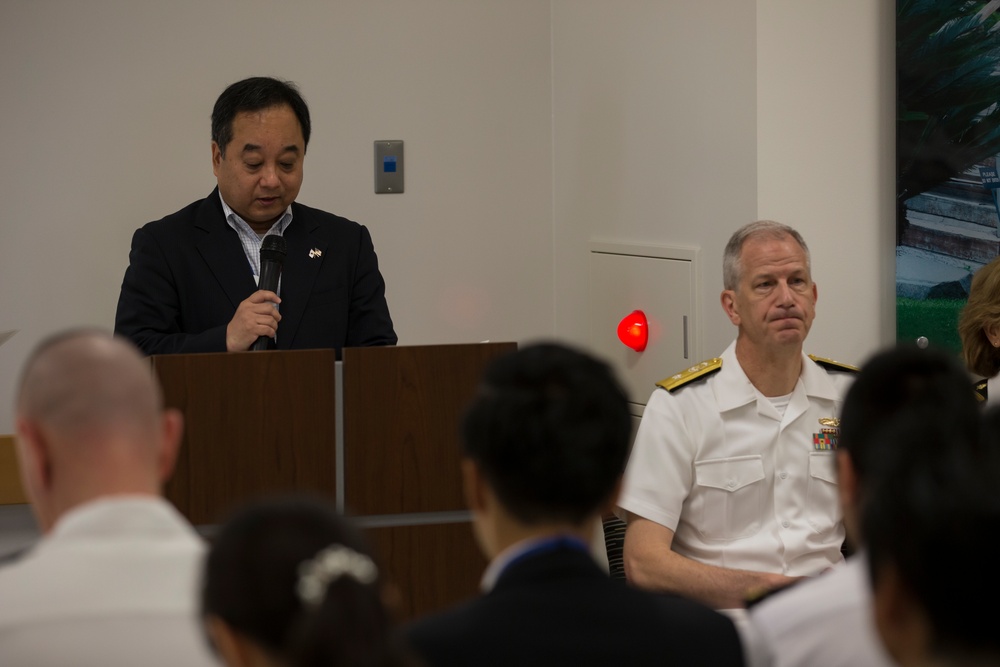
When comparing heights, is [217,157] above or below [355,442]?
above

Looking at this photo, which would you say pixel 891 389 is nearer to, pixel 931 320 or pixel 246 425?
pixel 246 425

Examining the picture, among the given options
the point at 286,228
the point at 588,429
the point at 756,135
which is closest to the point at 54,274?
the point at 286,228

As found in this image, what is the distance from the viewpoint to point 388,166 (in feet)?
15.7

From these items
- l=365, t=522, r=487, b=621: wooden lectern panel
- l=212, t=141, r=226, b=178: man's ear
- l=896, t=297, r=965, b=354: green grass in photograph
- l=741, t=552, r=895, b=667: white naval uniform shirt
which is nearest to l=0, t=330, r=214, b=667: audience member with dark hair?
l=741, t=552, r=895, b=667: white naval uniform shirt

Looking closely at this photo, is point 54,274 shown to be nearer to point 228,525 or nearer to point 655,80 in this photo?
point 655,80

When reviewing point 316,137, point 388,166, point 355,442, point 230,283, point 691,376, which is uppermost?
point 316,137

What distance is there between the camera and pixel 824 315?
3791 millimetres

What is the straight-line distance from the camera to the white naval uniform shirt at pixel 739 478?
288 centimetres

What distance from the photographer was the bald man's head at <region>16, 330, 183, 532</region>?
146cm

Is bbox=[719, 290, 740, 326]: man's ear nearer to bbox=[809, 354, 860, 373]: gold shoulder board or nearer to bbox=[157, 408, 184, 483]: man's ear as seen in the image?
bbox=[809, 354, 860, 373]: gold shoulder board

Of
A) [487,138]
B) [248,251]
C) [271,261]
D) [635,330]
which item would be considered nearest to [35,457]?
[271,261]

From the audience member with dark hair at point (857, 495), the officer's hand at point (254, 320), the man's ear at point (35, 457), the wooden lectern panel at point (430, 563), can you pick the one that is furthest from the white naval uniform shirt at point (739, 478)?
the man's ear at point (35, 457)

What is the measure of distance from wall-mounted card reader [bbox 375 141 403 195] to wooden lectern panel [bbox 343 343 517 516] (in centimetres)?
231

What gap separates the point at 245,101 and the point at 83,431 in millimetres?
1921
